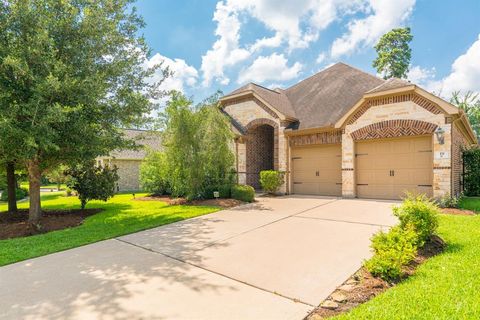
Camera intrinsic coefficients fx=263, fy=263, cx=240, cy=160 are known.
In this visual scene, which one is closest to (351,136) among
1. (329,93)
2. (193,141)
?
(329,93)

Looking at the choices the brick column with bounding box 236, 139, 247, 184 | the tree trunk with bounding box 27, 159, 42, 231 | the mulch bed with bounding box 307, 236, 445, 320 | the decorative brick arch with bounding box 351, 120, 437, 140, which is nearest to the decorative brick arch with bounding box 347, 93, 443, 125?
the decorative brick arch with bounding box 351, 120, 437, 140

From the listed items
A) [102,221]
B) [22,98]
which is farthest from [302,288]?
[22,98]

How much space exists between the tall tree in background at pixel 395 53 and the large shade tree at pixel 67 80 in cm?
2600

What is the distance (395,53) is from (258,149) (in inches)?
842

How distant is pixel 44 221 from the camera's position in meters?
8.84

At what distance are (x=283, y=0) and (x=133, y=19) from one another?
17.8 feet

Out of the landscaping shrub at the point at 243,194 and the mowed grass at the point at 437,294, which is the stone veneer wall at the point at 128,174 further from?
the mowed grass at the point at 437,294

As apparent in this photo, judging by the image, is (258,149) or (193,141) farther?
(258,149)

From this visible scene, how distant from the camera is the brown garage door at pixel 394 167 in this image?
10.3 metres

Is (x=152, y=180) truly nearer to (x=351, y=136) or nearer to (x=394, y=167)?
(x=351, y=136)

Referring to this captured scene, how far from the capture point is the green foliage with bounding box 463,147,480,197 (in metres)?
12.0

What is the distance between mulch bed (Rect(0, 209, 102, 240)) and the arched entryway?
8037 mm

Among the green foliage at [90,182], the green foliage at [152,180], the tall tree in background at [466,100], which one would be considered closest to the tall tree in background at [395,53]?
the tall tree in background at [466,100]

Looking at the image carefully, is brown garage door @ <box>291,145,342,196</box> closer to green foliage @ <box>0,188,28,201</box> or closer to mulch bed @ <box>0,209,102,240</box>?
mulch bed @ <box>0,209,102,240</box>
